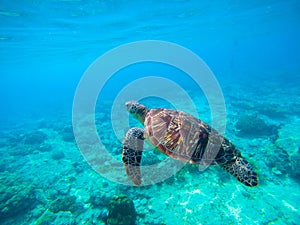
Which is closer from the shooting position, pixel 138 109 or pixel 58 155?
pixel 138 109

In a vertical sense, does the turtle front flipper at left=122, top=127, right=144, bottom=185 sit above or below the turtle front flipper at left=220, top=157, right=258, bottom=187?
above

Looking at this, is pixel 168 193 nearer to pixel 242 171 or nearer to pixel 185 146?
pixel 185 146

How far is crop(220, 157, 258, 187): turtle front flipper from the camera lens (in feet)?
14.7

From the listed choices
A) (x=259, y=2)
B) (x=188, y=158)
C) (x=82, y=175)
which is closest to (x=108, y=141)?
(x=82, y=175)

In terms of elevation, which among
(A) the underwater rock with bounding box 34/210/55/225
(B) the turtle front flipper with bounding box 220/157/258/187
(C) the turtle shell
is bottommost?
(A) the underwater rock with bounding box 34/210/55/225

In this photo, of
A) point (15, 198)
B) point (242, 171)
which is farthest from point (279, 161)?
point (15, 198)

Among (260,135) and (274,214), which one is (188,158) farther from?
(260,135)

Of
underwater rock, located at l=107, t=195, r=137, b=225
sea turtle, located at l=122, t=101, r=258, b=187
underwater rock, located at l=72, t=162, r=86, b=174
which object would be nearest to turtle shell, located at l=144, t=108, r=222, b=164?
sea turtle, located at l=122, t=101, r=258, b=187

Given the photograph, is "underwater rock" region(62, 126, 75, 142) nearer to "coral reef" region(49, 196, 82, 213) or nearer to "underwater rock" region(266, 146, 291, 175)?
"coral reef" region(49, 196, 82, 213)

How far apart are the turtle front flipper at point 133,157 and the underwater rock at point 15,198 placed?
5.49 m

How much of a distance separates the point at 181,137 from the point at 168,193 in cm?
318

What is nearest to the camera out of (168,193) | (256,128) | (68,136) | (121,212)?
(121,212)

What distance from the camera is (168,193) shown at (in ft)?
23.3

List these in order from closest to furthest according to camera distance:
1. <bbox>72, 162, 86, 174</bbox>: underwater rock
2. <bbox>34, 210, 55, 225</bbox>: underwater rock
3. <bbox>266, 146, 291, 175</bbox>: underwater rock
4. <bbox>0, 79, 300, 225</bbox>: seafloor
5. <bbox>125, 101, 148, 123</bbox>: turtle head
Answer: <bbox>0, 79, 300, 225</bbox>: seafloor, <bbox>34, 210, 55, 225</bbox>: underwater rock, <bbox>125, 101, 148, 123</bbox>: turtle head, <bbox>266, 146, 291, 175</bbox>: underwater rock, <bbox>72, 162, 86, 174</bbox>: underwater rock
